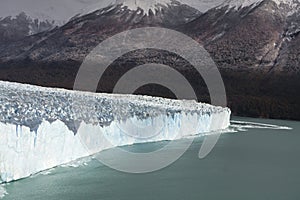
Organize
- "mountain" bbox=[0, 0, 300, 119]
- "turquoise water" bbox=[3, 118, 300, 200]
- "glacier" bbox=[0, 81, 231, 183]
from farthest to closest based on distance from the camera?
"mountain" bbox=[0, 0, 300, 119], "glacier" bbox=[0, 81, 231, 183], "turquoise water" bbox=[3, 118, 300, 200]

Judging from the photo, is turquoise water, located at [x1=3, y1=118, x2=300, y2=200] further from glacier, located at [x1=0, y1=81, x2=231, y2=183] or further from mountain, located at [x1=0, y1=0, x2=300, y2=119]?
mountain, located at [x1=0, y1=0, x2=300, y2=119]

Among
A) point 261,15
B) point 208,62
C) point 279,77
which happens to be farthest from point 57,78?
point 261,15

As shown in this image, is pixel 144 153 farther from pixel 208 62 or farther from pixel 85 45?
pixel 85 45

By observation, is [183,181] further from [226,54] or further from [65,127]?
[226,54]

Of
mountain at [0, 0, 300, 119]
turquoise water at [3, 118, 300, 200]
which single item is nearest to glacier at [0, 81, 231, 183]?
turquoise water at [3, 118, 300, 200]

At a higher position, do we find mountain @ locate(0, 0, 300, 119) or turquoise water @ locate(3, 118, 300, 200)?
mountain @ locate(0, 0, 300, 119)

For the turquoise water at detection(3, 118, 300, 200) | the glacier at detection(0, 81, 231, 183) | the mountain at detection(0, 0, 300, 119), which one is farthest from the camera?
the mountain at detection(0, 0, 300, 119)

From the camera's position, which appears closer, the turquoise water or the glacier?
the turquoise water

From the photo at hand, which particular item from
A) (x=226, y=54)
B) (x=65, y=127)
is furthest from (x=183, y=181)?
(x=226, y=54)
